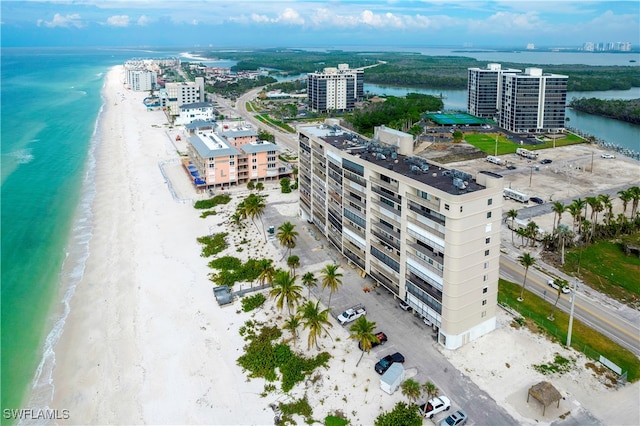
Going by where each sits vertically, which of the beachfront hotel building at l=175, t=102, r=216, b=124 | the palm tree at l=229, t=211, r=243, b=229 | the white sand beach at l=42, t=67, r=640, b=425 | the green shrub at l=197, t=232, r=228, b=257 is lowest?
the white sand beach at l=42, t=67, r=640, b=425

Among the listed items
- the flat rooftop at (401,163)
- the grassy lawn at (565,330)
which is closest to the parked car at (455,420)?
the grassy lawn at (565,330)

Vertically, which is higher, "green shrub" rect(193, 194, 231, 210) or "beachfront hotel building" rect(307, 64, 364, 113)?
"beachfront hotel building" rect(307, 64, 364, 113)

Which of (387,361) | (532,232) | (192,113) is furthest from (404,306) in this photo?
(192,113)

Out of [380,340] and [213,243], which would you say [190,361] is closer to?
[380,340]

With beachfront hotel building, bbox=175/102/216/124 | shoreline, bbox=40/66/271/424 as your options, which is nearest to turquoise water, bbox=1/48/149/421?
shoreline, bbox=40/66/271/424

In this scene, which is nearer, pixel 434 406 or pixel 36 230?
pixel 434 406

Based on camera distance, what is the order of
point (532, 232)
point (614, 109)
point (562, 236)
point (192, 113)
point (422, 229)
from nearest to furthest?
point (422, 229) < point (562, 236) < point (532, 232) < point (192, 113) < point (614, 109)

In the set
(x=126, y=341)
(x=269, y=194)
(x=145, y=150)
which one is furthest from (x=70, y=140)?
(x=126, y=341)

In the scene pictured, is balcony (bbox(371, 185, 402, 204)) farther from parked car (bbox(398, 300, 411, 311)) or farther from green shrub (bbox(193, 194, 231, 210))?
green shrub (bbox(193, 194, 231, 210))
